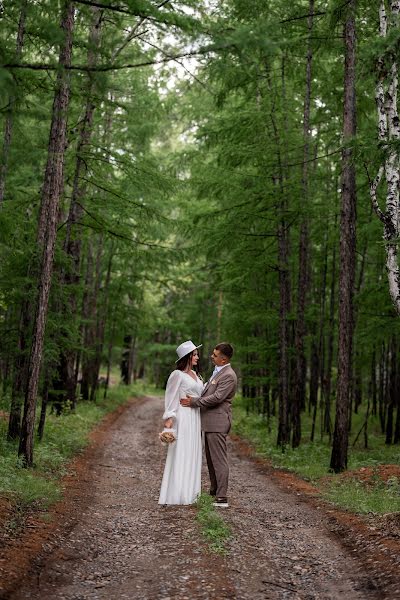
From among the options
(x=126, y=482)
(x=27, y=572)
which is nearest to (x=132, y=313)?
(x=126, y=482)

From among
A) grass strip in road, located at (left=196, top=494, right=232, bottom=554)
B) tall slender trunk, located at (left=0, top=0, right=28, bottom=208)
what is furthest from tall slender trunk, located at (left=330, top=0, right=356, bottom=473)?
tall slender trunk, located at (left=0, top=0, right=28, bottom=208)

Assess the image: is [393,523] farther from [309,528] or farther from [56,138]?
[56,138]

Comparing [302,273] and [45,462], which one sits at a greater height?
[302,273]

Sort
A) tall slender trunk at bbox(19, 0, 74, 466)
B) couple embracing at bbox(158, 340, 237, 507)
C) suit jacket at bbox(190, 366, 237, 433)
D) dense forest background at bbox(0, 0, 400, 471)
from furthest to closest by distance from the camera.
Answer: tall slender trunk at bbox(19, 0, 74, 466), suit jacket at bbox(190, 366, 237, 433), couple embracing at bbox(158, 340, 237, 507), dense forest background at bbox(0, 0, 400, 471)

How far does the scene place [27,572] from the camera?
511 centimetres

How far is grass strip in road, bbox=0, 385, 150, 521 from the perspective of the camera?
7617 millimetres

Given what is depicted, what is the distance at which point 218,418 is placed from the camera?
8117 millimetres

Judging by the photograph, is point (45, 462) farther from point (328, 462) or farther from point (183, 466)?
point (328, 462)

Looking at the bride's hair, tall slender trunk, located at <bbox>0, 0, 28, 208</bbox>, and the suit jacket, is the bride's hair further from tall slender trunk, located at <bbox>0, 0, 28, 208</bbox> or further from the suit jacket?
tall slender trunk, located at <bbox>0, 0, 28, 208</bbox>

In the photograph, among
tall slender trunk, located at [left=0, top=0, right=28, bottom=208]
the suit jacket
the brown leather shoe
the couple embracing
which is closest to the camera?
tall slender trunk, located at [left=0, top=0, right=28, bottom=208]

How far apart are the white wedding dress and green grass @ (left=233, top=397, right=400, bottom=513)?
2484 millimetres

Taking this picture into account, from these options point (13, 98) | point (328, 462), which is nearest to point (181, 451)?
point (13, 98)

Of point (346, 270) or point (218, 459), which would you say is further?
point (346, 270)

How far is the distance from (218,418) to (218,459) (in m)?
0.55
